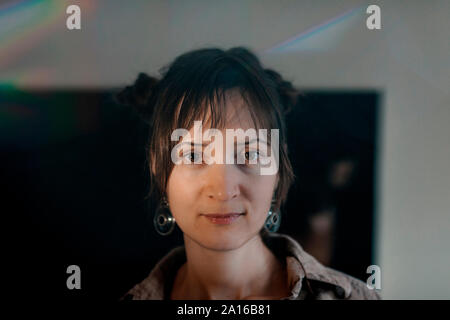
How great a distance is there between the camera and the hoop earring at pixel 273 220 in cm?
132

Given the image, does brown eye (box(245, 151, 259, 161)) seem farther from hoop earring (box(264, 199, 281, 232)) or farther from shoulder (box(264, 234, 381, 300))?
shoulder (box(264, 234, 381, 300))

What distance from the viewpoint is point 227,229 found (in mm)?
1279

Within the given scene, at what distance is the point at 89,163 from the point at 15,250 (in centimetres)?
35

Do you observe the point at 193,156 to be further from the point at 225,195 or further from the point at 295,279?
the point at 295,279

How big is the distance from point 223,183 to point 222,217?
3.8 inches

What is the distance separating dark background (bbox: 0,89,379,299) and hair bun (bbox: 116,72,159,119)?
27mm

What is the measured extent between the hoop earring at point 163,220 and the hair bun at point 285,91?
441 mm

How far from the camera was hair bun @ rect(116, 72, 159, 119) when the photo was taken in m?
1.32

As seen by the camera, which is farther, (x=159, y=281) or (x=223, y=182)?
(x=159, y=281)

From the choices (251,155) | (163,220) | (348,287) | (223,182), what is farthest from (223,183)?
(348,287)

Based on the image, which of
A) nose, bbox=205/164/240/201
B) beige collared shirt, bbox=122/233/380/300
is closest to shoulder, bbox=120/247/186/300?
beige collared shirt, bbox=122/233/380/300

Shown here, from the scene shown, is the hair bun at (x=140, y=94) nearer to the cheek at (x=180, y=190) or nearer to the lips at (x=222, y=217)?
the cheek at (x=180, y=190)

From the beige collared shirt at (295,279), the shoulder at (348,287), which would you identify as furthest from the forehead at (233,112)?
the shoulder at (348,287)
